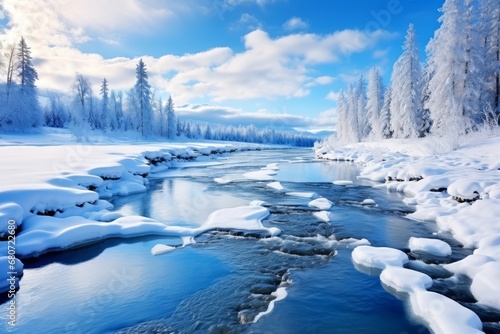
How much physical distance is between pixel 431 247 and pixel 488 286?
2.18 metres

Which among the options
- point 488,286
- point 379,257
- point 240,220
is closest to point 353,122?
point 240,220

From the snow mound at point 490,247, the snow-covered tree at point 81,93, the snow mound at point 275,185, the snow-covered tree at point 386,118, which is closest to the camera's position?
the snow mound at point 490,247

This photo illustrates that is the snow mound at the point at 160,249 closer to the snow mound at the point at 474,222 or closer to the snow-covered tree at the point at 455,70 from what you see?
the snow mound at the point at 474,222

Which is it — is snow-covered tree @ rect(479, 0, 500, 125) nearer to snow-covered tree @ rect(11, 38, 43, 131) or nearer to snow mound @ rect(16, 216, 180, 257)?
snow mound @ rect(16, 216, 180, 257)

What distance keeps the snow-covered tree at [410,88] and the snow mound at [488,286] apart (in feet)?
109

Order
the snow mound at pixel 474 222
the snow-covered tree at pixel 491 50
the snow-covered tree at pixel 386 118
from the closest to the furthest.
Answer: the snow mound at pixel 474 222
the snow-covered tree at pixel 491 50
the snow-covered tree at pixel 386 118

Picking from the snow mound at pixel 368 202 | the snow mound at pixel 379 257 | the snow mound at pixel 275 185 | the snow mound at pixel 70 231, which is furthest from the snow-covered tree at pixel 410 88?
the snow mound at pixel 70 231

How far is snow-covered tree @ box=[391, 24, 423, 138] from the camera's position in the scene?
114 feet

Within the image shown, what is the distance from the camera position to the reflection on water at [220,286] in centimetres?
460

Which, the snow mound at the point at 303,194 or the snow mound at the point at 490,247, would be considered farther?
the snow mound at the point at 303,194

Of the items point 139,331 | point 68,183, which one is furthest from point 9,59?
point 139,331

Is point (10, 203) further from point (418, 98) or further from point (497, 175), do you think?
point (418, 98)

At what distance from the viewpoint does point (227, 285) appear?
577 centimetres

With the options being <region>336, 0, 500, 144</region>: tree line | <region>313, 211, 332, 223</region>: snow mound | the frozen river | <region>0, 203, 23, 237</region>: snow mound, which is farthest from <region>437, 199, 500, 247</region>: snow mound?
<region>336, 0, 500, 144</region>: tree line
